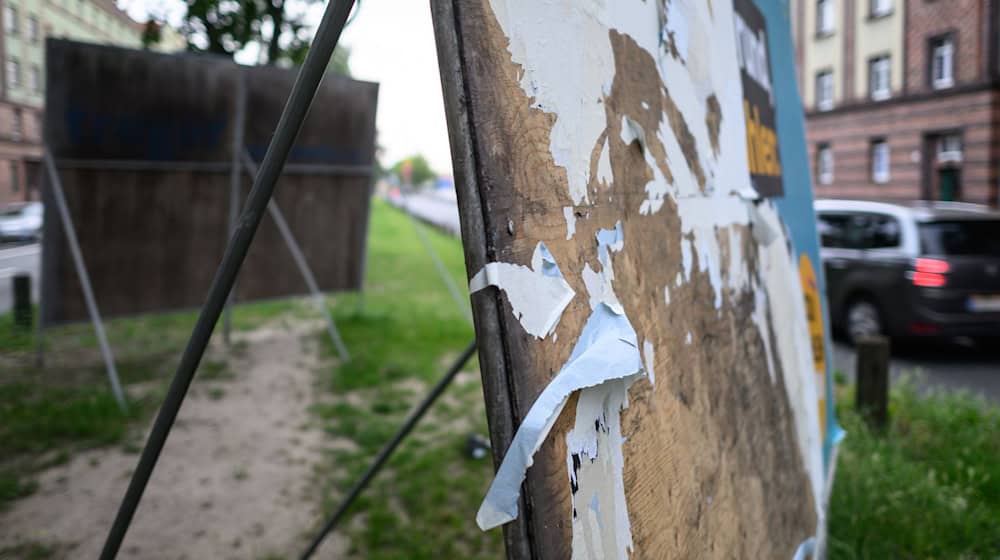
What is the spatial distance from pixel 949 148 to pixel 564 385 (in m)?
22.7

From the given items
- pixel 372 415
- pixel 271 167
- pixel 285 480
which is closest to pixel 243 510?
pixel 285 480

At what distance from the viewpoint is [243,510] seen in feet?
11.6

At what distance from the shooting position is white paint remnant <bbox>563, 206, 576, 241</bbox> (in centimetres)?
100

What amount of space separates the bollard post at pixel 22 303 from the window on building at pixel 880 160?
21.8 meters

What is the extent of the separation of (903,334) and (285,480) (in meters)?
5.71

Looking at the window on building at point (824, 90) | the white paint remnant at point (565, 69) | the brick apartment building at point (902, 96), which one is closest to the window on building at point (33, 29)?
the white paint remnant at point (565, 69)

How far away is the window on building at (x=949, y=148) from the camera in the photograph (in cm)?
1940

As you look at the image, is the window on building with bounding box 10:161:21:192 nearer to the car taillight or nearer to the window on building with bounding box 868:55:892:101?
the car taillight

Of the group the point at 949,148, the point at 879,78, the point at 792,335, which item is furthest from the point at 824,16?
the point at 792,335

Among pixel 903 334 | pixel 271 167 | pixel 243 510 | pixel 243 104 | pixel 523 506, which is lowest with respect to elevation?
pixel 243 510

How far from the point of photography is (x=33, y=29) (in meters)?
5.20

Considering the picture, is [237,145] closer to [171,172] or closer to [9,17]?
[171,172]

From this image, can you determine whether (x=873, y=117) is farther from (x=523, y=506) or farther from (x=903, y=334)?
(x=523, y=506)

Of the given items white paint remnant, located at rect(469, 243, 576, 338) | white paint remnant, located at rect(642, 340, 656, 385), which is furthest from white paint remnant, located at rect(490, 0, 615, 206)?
white paint remnant, located at rect(642, 340, 656, 385)
